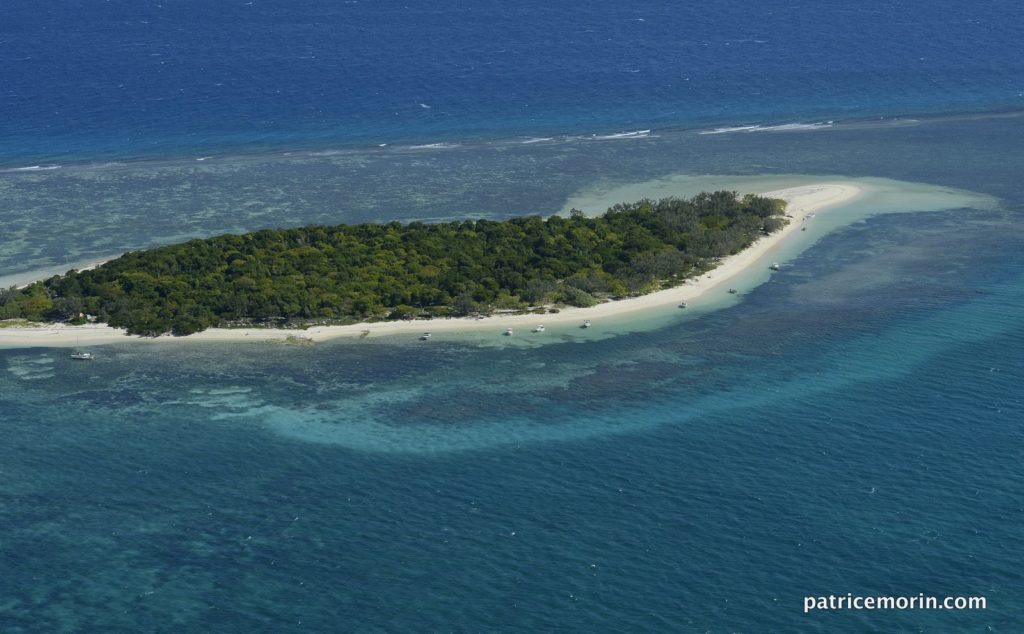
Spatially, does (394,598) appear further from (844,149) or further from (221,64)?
(221,64)

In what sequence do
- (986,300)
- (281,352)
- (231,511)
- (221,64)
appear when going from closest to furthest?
(231,511), (281,352), (986,300), (221,64)

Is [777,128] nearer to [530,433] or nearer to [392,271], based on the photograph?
[392,271]

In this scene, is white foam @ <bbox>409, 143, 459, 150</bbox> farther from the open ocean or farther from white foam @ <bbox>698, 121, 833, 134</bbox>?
white foam @ <bbox>698, 121, 833, 134</bbox>

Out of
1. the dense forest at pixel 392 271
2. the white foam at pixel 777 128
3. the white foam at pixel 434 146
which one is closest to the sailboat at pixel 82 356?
the dense forest at pixel 392 271

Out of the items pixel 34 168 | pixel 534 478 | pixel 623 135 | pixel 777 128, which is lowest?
pixel 534 478

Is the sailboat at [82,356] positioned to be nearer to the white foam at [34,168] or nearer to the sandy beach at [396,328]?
the sandy beach at [396,328]

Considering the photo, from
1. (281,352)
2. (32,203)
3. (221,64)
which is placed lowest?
(281,352)

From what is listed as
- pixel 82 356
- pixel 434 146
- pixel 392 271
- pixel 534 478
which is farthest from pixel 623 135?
pixel 534 478

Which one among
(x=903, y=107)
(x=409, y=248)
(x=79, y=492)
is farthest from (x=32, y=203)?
(x=903, y=107)

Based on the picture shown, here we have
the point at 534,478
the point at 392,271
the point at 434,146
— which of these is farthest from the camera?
the point at 434,146
